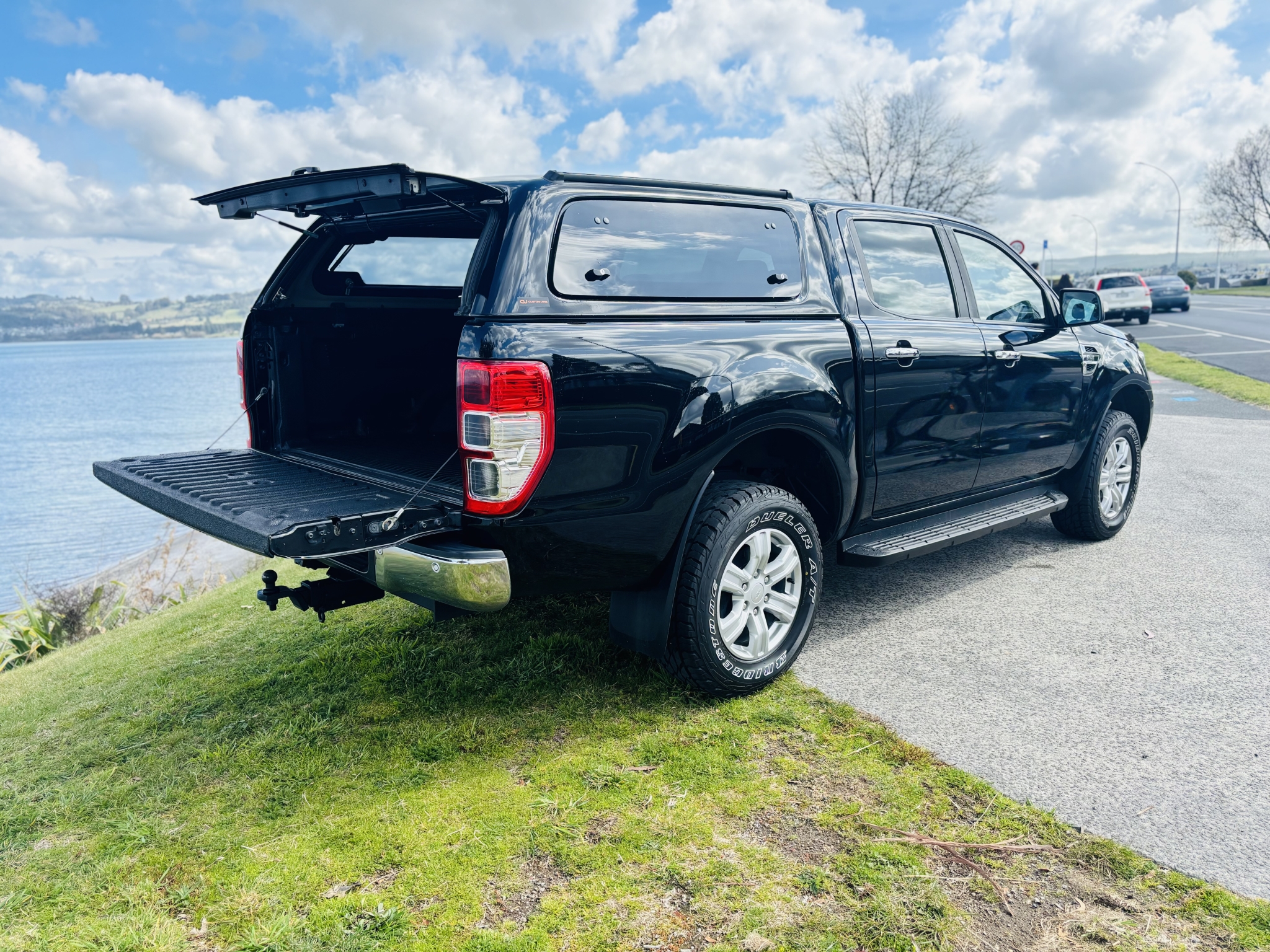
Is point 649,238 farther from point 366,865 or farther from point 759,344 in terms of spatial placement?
point 366,865

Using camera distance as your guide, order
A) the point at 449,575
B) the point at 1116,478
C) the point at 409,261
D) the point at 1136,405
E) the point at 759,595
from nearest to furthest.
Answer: the point at 449,575 < the point at 759,595 < the point at 409,261 < the point at 1116,478 < the point at 1136,405

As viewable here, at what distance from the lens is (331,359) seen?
14.5ft

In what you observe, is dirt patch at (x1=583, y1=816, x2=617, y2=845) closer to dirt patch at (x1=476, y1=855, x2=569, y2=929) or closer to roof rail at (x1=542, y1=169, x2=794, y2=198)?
dirt patch at (x1=476, y1=855, x2=569, y2=929)

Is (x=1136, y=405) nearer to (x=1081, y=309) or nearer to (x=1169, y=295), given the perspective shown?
(x=1081, y=309)

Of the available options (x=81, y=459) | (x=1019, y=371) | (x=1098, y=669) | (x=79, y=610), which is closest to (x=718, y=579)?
(x=1098, y=669)

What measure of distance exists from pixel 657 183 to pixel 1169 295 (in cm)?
3849

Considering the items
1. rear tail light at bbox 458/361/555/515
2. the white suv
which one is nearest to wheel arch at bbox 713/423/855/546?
rear tail light at bbox 458/361/555/515

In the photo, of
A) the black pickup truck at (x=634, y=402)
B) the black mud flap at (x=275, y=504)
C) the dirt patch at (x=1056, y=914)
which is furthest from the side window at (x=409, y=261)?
the dirt patch at (x=1056, y=914)

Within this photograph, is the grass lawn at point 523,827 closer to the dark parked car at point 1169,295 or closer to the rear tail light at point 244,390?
the rear tail light at point 244,390

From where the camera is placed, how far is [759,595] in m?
3.64

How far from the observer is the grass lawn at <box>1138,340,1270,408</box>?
1264cm

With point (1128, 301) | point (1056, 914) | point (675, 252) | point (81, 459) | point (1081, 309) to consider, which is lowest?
point (81, 459)

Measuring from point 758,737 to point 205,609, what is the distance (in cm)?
438

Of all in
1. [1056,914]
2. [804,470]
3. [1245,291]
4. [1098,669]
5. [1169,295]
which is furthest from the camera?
[1245,291]
